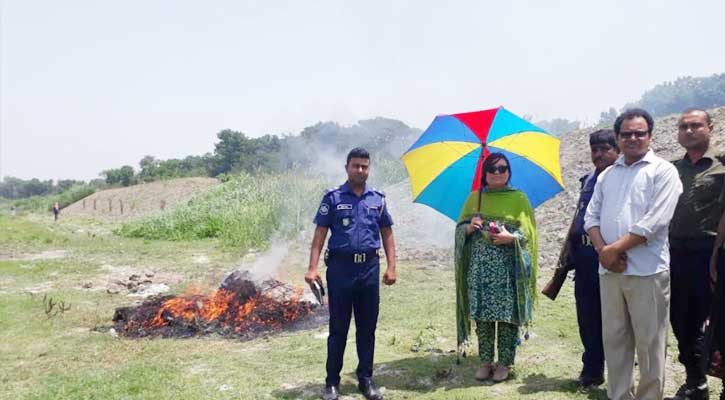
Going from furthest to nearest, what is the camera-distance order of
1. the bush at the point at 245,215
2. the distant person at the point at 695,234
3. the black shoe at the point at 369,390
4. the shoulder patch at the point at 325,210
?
Answer: the bush at the point at 245,215
the black shoe at the point at 369,390
the shoulder patch at the point at 325,210
the distant person at the point at 695,234

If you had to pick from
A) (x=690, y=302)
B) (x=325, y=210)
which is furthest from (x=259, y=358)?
(x=690, y=302)

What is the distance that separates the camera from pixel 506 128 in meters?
4.22

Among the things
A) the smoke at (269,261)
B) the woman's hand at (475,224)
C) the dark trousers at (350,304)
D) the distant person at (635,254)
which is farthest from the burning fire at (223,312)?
the distant person at (635,254)

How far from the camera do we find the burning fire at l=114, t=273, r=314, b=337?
20.5 ft

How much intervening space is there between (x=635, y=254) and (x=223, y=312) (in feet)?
15.7

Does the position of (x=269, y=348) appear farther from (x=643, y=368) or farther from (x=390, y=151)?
(x=390, y=151)

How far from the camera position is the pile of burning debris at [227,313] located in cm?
623

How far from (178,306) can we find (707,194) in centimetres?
554

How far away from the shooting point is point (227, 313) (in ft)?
21.3

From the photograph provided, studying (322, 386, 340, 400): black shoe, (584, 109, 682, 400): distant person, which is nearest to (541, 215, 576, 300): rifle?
(584, 109, 682, 400): distant person

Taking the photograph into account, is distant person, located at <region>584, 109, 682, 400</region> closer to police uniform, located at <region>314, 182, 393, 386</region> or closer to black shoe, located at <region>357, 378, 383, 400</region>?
police uniform, located at <region>314, 182, 393, 386</region>

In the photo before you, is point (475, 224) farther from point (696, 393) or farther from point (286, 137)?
point (286, 137)

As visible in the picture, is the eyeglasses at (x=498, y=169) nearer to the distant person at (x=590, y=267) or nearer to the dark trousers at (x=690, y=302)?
the distant person at (x=590, y=267)

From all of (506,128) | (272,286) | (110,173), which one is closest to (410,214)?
(272,286)
